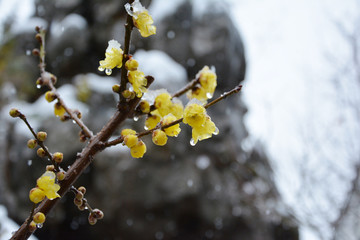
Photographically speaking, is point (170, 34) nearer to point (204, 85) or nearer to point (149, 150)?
point (149, 150)

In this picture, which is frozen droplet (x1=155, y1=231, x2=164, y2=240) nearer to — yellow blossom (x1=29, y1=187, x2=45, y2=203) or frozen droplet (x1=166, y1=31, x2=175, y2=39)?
frozen droplet (x1=166, y1=31, x2=175, y2=39)

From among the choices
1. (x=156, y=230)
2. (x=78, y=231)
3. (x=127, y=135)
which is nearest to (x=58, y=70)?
(x=78, y=231)

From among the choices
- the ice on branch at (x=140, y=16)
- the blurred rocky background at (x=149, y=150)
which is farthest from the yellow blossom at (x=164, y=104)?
the blurred rocky background at (x=149, y=150)

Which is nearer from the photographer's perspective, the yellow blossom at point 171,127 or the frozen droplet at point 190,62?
the yellow blossom at point 171,127

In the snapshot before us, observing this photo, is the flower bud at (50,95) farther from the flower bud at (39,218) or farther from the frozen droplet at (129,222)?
the frozen droplet at (129,222)

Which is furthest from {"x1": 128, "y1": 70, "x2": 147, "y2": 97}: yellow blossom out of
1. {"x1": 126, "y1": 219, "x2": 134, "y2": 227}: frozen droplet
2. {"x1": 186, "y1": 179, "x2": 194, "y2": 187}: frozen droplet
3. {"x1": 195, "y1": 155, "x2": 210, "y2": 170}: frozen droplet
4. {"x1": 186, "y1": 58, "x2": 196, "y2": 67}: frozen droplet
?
{"x1": 186, "y1": 58, "x2": 196, "y2": 67}: frozen droplet
